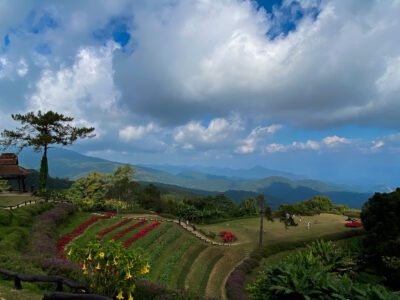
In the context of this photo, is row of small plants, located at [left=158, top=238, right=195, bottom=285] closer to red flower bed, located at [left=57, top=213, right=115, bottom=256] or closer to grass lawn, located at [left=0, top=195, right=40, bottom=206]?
red flower bed, located at [left=57, top=213, right=115, bottom=256]

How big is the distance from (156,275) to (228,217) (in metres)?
35.8

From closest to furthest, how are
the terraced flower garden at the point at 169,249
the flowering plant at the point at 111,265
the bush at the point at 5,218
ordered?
the flowering plant at the point at 111,265 → the bush at the point at 5,218 → the terraced flower garden at the point at 169,249

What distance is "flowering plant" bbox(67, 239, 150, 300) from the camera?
1309 cm

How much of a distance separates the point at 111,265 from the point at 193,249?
28761mm

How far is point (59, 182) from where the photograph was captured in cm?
19800

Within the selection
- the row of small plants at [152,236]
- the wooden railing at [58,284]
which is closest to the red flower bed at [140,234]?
the row of small plants at [152,236]

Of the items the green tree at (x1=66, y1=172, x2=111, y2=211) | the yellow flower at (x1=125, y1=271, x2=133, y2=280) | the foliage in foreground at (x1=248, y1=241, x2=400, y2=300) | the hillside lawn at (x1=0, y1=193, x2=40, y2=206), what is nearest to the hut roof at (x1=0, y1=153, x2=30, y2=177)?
the hillside lawn at (x1=0, y1=193, x2=40, y2=206)

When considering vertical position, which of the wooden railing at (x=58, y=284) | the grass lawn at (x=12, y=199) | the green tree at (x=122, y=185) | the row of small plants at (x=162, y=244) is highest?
the green tree at (x=122, y=185)

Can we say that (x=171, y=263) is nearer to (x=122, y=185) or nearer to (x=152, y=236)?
(x=152, y=236)

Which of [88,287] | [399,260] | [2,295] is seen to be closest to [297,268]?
[88,287]

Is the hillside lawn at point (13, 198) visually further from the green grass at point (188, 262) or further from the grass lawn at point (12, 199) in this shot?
the green grass at point (188, 262)

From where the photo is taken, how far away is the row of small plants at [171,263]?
31534 mm

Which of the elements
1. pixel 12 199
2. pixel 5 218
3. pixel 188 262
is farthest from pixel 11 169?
pixel 188 262

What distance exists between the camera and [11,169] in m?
54.3
